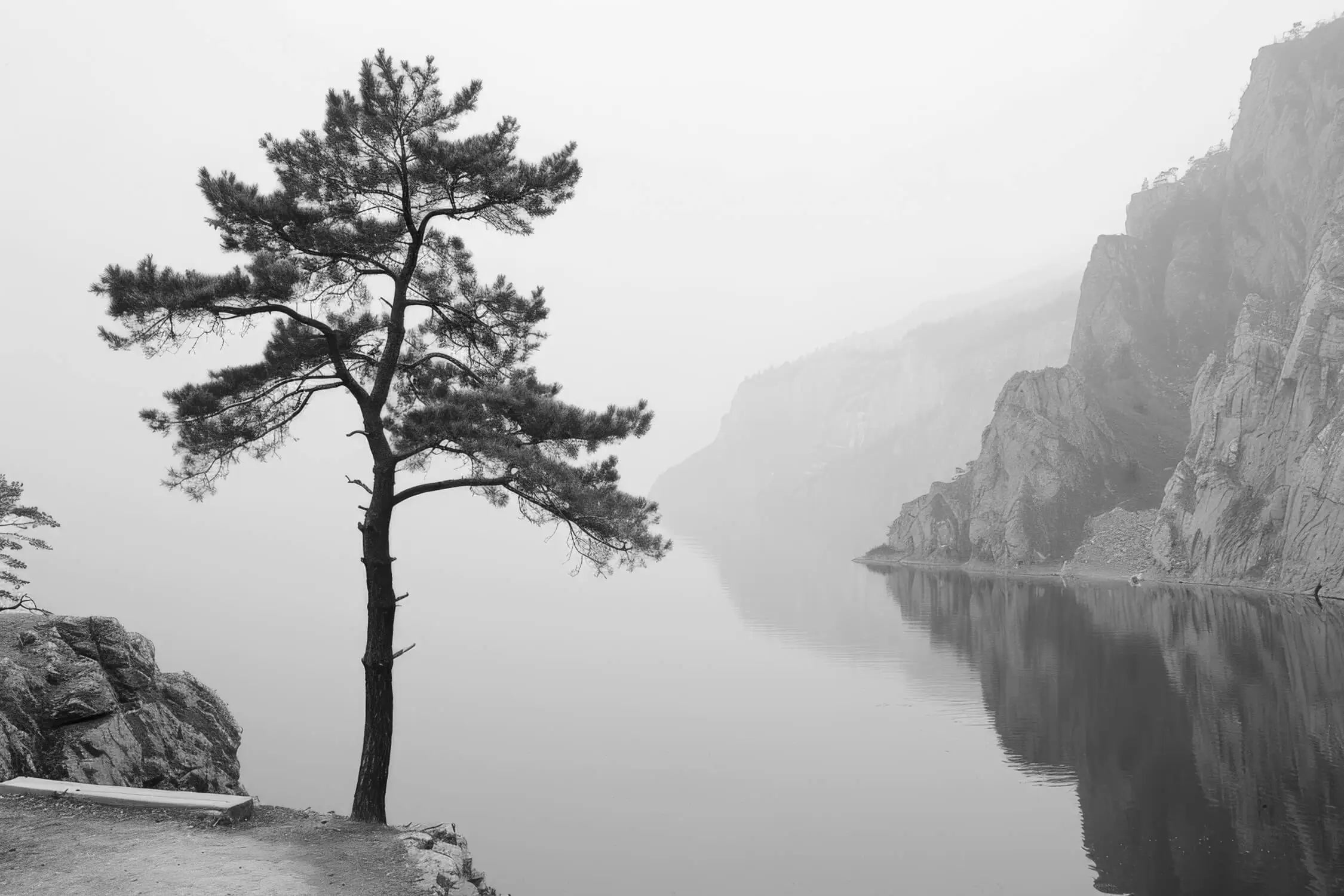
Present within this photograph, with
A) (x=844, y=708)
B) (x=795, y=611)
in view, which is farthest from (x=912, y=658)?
(x=795, y=611)

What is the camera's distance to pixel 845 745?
3102 cm

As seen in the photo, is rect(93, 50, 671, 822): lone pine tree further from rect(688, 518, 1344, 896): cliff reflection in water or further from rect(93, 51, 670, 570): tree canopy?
rect(688, 518, 1344, 896): cliff reflection in water

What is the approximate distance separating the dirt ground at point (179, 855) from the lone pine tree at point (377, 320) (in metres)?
1.78

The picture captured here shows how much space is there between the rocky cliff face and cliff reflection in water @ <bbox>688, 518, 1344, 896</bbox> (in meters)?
11.4

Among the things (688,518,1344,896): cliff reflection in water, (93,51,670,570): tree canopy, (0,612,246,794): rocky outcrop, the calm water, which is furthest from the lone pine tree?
(688,518,1344,896): cliff reflection in water

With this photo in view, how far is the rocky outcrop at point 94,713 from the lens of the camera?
14844 mm

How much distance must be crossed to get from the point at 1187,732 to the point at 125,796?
32.0 metres

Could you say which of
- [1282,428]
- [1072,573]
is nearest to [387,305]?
[1282,428]

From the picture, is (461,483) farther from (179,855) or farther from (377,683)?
(179,855)

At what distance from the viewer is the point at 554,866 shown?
65.9 feet

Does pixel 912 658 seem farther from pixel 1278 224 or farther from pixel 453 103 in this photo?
pixel 1278 224

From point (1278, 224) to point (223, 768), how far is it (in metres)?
145

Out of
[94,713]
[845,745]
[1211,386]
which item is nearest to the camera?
[94,713]

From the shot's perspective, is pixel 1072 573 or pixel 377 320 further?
pixel 1072 573
